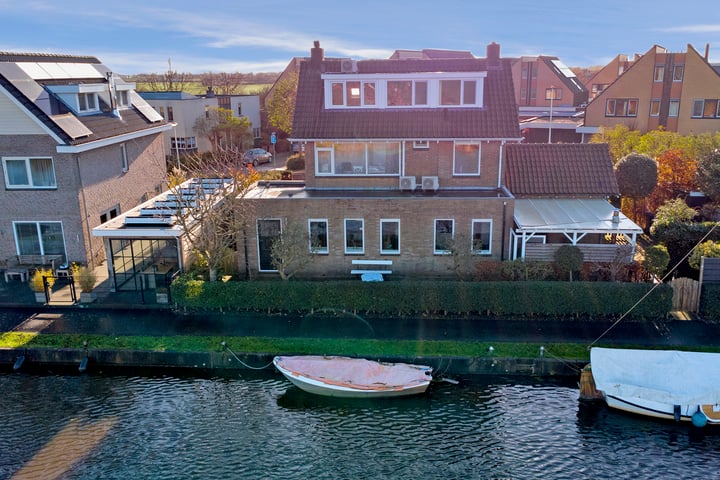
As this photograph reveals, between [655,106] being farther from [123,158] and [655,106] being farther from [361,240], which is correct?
[123,158]

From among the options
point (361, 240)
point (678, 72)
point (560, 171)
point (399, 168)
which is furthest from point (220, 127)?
point (678, 72)

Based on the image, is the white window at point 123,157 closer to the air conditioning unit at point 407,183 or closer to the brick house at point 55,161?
the brick house at point 55,161

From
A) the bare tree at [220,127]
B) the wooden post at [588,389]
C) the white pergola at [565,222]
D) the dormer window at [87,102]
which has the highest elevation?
the dormer window at [87,102]

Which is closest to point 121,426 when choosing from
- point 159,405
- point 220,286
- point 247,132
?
point 159,405

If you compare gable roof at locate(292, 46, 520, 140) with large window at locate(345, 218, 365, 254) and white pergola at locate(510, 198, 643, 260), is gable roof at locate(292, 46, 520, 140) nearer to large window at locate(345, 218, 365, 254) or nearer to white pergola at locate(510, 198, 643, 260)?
white pergola at locate(510, 198, 643, 260)

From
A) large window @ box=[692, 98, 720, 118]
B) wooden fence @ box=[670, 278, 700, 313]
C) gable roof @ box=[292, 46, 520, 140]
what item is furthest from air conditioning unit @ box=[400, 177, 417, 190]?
large window @ box=[692, 98, 720, 118]

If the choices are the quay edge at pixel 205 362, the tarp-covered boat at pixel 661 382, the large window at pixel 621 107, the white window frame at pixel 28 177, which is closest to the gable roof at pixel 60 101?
the white window frame at pixel 28 177
